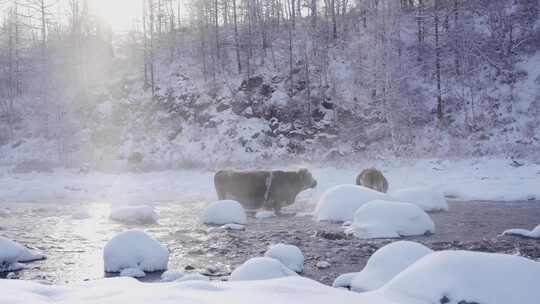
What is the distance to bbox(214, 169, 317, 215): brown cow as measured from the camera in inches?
586

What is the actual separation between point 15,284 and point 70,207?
39.4ft

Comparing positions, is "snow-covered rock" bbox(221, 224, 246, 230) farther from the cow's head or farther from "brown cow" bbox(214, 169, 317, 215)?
the cow's head

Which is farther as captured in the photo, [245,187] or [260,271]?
[245,187]

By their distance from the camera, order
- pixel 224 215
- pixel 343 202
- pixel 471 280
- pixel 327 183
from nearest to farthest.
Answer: pixel 471 280
pixel 224 215
pixel 343 202
pixel 327 183

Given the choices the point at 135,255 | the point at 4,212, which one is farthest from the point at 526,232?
the point at 4,212

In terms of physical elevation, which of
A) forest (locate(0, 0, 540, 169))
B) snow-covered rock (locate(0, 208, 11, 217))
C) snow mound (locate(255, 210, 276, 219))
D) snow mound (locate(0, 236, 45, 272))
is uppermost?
forest (locate(0, 0, 540, 169))

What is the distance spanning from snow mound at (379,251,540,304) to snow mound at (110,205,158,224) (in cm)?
819

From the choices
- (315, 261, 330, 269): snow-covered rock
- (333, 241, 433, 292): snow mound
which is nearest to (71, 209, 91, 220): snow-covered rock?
(315, 261, 330, 269): snow-covered rock

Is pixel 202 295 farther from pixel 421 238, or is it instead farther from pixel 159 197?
pixel 159 197

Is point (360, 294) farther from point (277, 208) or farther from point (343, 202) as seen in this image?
point (277, 208)

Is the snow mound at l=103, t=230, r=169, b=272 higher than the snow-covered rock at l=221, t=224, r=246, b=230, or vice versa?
the snow mound at l=103, t=230, r=169, b=272

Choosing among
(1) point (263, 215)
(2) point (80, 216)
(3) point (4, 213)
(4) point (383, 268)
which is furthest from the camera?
(3) point (4, 213)

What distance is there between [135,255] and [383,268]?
373 centimetres

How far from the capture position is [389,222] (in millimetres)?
10211
